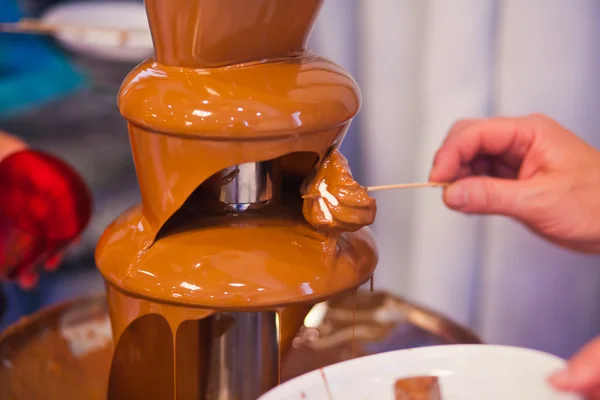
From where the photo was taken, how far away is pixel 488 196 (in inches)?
30.0

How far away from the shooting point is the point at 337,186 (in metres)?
0.61

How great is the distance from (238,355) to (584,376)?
0.35 meters

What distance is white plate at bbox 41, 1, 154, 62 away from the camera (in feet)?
4.13

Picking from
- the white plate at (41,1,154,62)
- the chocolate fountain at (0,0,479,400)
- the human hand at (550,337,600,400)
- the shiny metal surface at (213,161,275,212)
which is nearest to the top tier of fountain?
the chocolate fountain at (0,0,479,400)

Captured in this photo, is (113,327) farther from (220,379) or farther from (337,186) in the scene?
(337,186)

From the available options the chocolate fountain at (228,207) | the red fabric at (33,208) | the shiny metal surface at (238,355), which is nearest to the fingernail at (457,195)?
the chocolate fountain at (228,207)

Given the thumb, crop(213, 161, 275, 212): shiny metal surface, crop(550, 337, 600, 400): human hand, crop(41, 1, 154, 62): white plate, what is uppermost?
crop(41, 1, 154, 62): white plate

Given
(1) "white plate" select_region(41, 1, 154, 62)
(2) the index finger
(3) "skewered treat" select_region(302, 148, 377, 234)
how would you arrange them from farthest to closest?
(1) "white plate" select_region(41, 1, 154, 62), (2) the index finger, (3) "skewered treat" select_region(302, 148, 377, 234)

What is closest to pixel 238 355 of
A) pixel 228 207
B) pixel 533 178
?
pixel 228 207

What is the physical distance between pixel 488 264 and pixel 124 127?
0.75 metres

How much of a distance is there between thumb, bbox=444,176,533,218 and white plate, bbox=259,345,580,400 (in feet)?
0.71

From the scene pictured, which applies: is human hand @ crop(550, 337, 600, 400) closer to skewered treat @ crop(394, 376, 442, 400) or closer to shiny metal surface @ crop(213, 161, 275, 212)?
skewered treat @ crop(394, 376, 442, 400)

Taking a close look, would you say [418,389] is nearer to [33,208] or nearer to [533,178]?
[533,178]

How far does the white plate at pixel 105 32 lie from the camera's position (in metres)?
1.26
